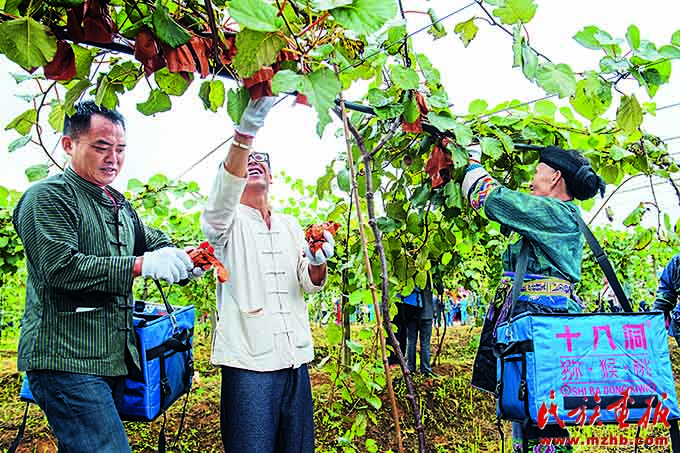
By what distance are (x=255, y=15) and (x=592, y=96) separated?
1043 mm

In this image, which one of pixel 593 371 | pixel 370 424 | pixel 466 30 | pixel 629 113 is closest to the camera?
pixel 629 113

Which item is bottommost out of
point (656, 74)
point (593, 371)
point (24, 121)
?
point (593, 371)

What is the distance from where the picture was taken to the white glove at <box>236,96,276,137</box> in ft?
4.52

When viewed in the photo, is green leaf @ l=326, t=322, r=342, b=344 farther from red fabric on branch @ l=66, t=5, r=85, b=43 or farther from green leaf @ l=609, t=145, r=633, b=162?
red fabric on branch @ l=66, t=5, r=85, b=43

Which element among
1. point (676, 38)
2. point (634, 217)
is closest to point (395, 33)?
point (676, 38)

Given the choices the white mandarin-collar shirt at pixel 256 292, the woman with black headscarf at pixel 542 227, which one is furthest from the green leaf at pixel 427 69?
the white mandarin-collar shirt at pixel 256 292

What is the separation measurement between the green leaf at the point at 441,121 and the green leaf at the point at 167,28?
2.89 ft

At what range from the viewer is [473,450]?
3.48 meters

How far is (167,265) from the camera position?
146 cm

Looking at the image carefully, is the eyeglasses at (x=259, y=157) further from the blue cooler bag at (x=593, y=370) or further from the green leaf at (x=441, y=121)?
the blue cooler bag at (x=593, y=370)

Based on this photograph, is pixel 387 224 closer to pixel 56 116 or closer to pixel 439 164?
pixel 439 164

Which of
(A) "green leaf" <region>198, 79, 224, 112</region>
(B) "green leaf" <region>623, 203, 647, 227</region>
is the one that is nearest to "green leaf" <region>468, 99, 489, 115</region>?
(B) "green leaf" <region>623, 203, 647, 227</region>

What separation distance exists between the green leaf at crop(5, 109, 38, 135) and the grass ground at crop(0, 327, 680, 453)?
2140mm

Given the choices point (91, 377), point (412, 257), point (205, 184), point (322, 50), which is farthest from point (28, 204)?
point (205, 184)
